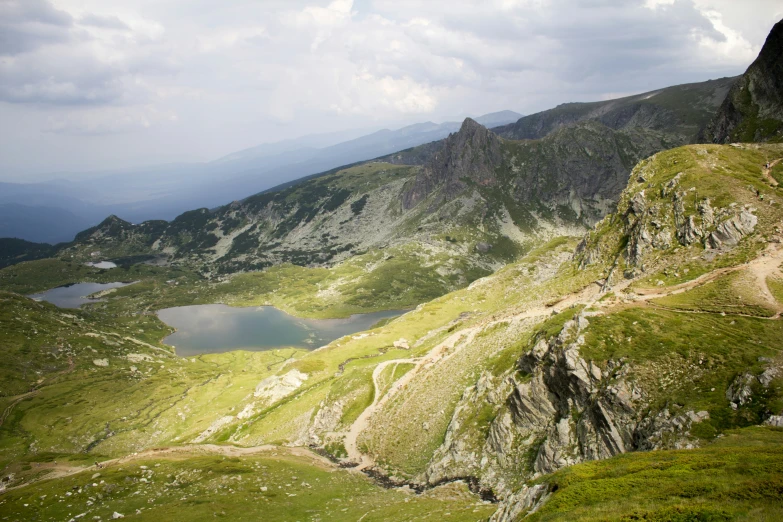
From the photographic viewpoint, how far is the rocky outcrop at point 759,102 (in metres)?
124

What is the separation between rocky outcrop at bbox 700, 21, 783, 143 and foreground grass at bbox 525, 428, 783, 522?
5419 inches

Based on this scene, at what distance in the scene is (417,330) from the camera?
5591 inches

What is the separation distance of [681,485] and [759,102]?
170 metres

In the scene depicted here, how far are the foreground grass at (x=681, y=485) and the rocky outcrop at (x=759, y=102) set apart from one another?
138 meters

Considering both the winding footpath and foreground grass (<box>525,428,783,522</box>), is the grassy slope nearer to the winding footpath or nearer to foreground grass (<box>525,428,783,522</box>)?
the winding footpath

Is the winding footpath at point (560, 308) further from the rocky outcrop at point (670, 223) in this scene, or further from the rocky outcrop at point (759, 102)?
the rocky outcrop at point (759, 102)

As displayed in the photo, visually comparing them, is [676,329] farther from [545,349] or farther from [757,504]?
[757,504]

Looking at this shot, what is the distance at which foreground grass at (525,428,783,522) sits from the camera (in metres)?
16.2

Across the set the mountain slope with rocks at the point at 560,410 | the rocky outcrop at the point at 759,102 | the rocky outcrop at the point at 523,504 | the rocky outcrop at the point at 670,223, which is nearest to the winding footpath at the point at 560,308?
the mountain slope with rocks at the point at 560,410

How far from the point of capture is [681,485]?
19531 mm

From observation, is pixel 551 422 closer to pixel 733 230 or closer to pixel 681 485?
Result: pixel 681 485

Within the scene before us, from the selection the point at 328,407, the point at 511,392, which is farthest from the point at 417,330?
the point at 511,392

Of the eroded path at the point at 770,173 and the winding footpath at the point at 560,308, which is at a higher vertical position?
the eroded path at the point at 770,173

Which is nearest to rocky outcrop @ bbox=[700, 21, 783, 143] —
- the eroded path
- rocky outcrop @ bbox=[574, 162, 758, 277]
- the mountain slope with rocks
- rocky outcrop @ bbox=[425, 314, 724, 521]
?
the eroded path
